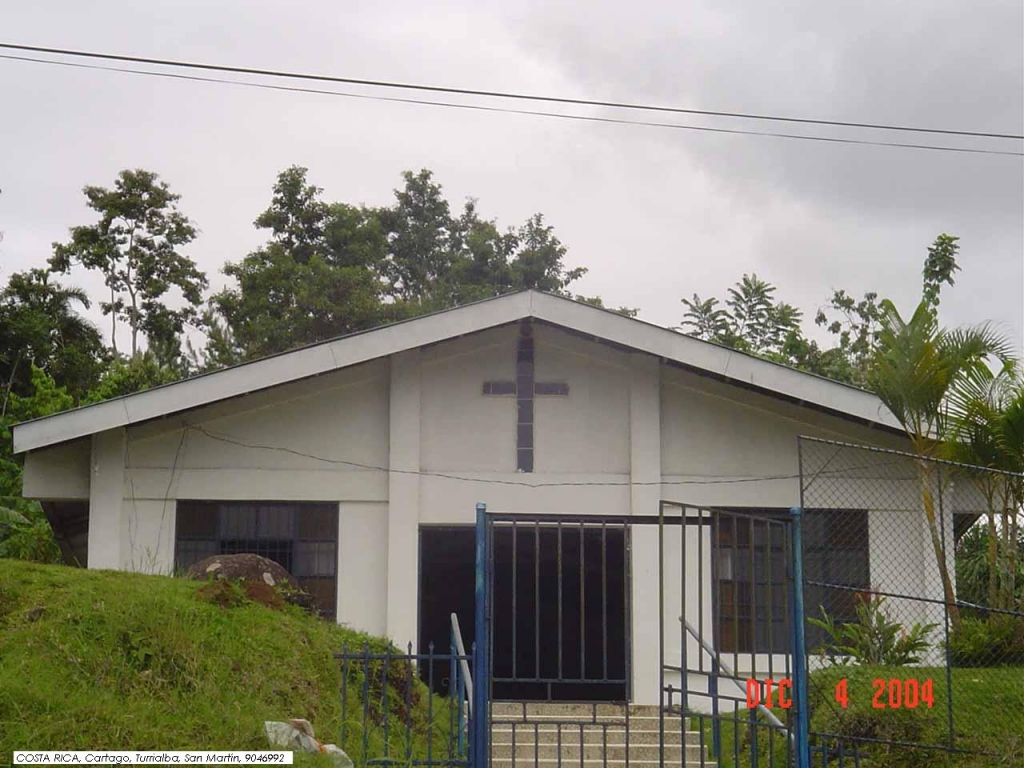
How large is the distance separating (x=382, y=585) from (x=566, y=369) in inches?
Result: 123

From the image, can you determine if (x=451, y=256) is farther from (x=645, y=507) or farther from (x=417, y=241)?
(x=645, y=507)

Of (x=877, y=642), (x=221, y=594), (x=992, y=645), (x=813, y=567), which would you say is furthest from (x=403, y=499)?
(x=992, y=645)

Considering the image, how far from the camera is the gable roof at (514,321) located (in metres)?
13.2

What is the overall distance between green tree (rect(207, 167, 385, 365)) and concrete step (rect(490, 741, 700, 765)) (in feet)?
72.2

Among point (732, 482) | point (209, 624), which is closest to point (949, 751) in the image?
point (732, 482)

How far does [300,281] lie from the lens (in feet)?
107

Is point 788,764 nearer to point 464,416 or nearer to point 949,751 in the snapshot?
point 949,751

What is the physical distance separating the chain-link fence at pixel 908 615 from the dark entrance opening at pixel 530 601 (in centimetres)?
248

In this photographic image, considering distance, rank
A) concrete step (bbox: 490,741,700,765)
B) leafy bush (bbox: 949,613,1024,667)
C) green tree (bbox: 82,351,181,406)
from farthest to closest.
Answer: green tree (bbox: 82,351,181,406) → leafy bush (bbox: 949,613,1024,667) → concrete step (bbox: 490,741,700,765)

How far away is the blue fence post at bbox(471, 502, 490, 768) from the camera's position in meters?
8.14

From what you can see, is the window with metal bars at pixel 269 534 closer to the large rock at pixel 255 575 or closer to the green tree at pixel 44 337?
the large rock at pixel 255 575

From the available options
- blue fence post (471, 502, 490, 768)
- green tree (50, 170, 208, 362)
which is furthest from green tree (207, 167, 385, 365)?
blue fence post (471, 502, 490, 768)
